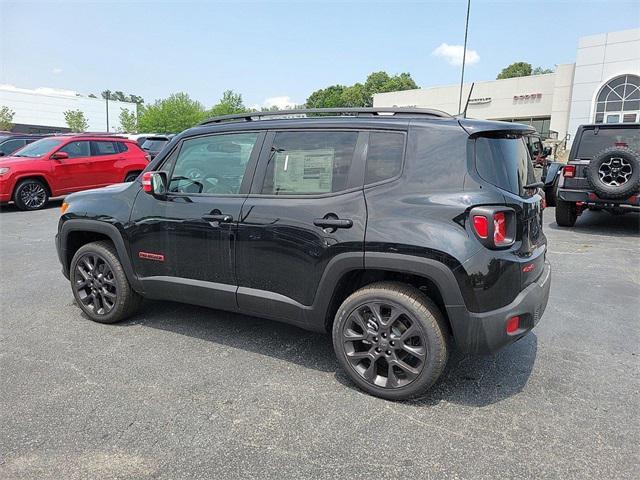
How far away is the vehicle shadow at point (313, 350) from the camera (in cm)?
302

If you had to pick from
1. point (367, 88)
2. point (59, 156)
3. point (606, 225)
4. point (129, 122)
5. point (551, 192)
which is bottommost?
point (606, 225)

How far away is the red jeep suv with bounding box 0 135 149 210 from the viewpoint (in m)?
10.5

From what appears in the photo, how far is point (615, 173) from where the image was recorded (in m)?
7.48

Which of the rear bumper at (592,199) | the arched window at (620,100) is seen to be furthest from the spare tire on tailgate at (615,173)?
the arched window at (620,100)

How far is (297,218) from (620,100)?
34.3m

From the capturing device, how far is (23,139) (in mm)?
14516

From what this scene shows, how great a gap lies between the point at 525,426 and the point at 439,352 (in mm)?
609

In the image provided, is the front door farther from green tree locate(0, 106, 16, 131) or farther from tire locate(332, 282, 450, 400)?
green tree locate(0, 106, 16, 131)

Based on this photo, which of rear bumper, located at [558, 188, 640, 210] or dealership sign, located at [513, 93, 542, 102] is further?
dealership sign, located at [513, 93, 542, 102]

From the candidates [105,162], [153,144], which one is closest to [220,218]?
[105,162]

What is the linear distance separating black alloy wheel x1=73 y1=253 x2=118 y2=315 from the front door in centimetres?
40

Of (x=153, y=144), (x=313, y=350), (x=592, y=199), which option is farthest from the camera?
(x=153, y=144)

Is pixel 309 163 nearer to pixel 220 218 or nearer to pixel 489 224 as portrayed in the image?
pixel 220 218

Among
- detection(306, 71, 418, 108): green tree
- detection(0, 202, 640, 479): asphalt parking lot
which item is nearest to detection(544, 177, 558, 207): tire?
detection(0, 202, 640, 479): asphalt parking lot
